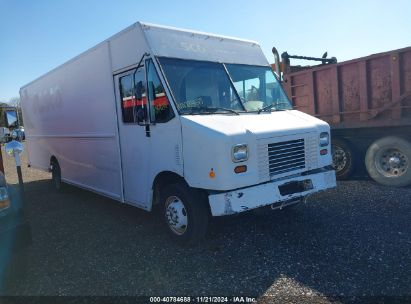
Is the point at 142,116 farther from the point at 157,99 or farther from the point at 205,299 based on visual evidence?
the point at 205,299

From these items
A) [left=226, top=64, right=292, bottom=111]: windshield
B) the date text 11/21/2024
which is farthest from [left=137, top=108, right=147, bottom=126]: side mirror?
the date text 11/21/2024

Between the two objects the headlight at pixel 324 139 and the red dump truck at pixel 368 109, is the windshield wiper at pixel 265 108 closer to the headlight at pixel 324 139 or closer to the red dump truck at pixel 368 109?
the headlight at pixel 324 139

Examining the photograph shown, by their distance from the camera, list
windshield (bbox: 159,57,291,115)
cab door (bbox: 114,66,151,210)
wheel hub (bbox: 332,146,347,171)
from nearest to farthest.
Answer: windshield (bbox: 159,57,291,115) → cab door (bbox: 114,66,151,210) → wheel hub (bbox: 332,146,347,171)

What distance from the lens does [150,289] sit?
360 centimetres

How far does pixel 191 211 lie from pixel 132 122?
1.80 metres

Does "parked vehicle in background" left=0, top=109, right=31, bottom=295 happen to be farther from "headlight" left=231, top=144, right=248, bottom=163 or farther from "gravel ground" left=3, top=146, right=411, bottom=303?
"headlight" left=231, top=144, right=248, bottom=163

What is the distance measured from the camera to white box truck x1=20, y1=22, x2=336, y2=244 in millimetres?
4109

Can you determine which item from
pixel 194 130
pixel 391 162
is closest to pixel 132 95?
pixel 194 130

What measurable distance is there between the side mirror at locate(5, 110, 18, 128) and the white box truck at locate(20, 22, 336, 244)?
1364 millimetres

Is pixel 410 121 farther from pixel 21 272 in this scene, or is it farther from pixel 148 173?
pixel 21 272

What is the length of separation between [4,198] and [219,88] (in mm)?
2969

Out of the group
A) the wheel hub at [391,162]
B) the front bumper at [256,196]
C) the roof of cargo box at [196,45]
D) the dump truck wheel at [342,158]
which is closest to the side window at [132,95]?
the roof of cargo box at [196,45]

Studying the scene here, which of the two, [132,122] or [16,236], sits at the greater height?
[132,122]

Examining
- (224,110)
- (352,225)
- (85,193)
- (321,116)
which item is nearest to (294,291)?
(352,225)
